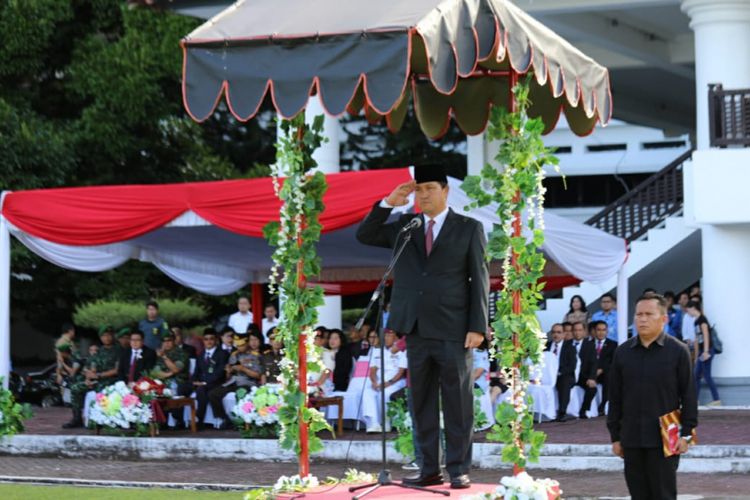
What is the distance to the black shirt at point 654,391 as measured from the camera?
8.38 metres

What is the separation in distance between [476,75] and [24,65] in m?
18.4

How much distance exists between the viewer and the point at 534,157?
32.3 feet

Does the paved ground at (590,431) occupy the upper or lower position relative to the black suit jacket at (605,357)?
lower

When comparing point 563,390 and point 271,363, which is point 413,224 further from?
point 563,390

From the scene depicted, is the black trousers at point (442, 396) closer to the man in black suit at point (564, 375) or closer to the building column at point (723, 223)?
the man in black suit at point (564, 375)

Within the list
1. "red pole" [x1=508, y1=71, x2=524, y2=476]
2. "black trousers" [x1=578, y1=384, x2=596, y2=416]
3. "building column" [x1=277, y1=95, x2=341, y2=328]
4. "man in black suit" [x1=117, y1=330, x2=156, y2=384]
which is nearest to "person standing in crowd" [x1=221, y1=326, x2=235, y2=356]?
"man in black suit" [x1=117, y1=330, x2=156, y2=384]

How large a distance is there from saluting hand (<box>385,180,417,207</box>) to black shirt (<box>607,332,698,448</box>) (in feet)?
5.99

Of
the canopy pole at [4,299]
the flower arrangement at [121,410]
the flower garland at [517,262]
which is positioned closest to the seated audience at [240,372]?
the flower arrangement at [121,410]

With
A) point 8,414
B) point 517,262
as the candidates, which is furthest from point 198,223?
point 517,262

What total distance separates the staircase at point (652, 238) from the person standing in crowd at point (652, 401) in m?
15.0

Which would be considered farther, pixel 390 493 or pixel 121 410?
pixel 121 410

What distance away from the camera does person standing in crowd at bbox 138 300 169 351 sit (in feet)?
67.6

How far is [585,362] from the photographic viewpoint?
63.3ft

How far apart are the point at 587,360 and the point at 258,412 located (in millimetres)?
5026
